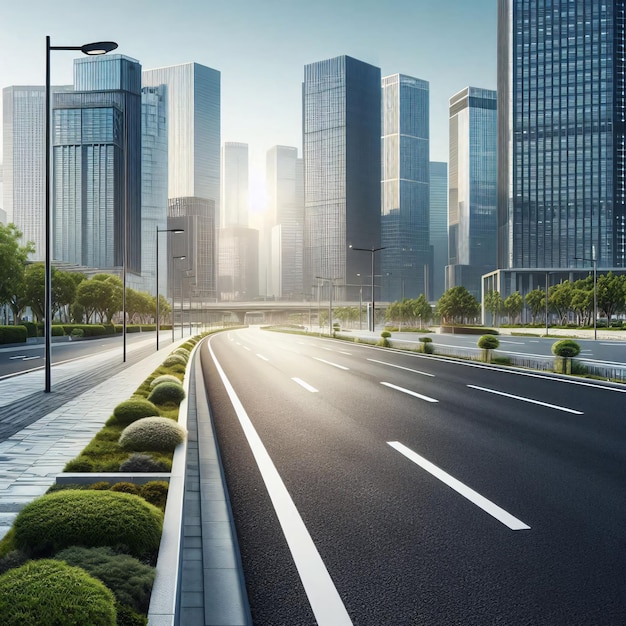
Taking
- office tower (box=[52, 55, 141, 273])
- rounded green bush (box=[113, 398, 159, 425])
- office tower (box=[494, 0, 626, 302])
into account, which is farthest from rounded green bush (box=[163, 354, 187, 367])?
office tower (box=[52, 55, 141, 273])

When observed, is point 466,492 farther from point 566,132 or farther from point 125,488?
point 566,132

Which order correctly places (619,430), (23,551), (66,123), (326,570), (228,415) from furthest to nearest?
(66,123) → (228,415) → (619,430) → (326,570) → (23,551)

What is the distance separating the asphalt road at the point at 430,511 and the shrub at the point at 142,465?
2.77 feet

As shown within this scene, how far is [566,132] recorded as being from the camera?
12775cm

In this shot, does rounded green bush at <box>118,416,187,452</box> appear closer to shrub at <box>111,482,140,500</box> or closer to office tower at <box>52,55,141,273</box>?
shrub at <box>111,482,140,500</box>

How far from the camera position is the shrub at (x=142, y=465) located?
6.61 m

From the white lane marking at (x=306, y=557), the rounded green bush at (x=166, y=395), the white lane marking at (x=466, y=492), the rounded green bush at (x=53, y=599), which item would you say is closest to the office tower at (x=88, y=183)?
the rounded green bush at (x=166, y=395)

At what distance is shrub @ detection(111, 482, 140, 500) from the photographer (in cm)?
557

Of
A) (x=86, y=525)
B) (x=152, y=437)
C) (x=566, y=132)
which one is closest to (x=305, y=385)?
(x=152, y=437)

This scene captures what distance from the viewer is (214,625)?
3.48 m

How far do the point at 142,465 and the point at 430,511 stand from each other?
3.40 m

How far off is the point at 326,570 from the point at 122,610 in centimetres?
166

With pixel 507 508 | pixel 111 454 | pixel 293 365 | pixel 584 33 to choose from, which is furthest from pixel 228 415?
pixel 584 33

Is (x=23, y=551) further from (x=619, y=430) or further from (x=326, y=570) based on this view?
(x=619, y=430)
